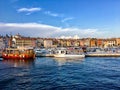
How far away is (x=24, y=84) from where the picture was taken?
101ft

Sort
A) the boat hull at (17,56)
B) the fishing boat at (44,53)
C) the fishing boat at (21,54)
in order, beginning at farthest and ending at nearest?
the fishing boat at (44,53) < the fishing boat at (21,54) < the boat hull at (17,56)

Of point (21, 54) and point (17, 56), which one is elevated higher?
point (21, 54)

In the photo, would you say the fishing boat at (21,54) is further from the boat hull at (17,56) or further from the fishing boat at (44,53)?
the fishing boat at (44,53)

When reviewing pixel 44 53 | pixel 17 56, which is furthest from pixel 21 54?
pixel 44 53

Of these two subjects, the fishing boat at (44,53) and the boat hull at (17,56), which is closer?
the boat hull at (17,56)

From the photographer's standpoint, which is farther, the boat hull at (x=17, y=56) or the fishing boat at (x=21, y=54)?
the fishing boat at (x=21, y=54)

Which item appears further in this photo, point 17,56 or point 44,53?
point 44,53

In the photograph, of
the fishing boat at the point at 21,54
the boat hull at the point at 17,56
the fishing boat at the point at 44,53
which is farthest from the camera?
the fishing boat at the point at 44,53

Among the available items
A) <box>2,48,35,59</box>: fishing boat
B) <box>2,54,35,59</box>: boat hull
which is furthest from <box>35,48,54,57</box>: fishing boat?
<box>2,54,35,59</box>: boat hull

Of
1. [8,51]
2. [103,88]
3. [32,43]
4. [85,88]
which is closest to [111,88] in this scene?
[103,88]

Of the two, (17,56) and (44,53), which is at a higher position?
(44,53)

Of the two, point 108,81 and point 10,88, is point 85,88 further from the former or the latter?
point 10,88

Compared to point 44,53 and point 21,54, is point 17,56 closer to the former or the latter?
point 21,54

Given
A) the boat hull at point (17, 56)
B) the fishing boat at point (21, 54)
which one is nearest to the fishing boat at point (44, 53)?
the fishing boat at point (21, 54)
